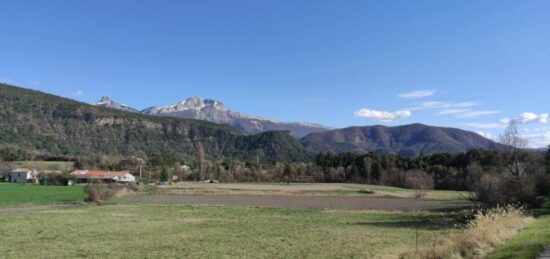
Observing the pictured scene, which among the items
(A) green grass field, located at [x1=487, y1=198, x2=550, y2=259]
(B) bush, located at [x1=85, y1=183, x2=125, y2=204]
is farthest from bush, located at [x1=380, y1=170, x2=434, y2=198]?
(A) green grass field, located at [x1=487, y1=198, x2=550, y2=259]

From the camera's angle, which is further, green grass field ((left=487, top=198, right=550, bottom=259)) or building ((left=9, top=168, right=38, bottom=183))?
building ((left=9, top=168, right=38, bottom=183))

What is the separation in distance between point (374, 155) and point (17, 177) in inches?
4941

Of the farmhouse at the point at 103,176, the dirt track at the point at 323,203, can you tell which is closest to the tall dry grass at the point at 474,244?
the dirt track at the point at 323,203

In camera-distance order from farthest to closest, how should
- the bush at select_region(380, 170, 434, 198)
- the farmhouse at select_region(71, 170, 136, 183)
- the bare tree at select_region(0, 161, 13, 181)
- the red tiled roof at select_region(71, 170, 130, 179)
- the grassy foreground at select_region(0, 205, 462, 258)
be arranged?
the bare tree at select_region(0, 161, 13, 181), the red tiled roof at select_region(71, 170, 130, 179), the farmhouse at select_region(71, 170, 136, 183), the bush at select_region(380, 170, 434, 198), the grassy foreground at select_region(0, 205, 462, 258)

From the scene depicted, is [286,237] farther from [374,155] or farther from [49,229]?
[374,155]

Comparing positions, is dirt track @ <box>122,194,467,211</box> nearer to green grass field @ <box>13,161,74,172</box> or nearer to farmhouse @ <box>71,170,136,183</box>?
farmhouse @ <box>71,170,136,183</box>

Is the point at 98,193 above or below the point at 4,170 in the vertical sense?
below

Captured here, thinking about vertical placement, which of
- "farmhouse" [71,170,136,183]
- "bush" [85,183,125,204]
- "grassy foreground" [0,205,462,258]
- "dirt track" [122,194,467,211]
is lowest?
"dirt track" [122,194,467,211]

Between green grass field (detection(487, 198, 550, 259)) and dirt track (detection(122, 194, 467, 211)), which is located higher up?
green grass field (detection(487, 198, 550, 259))

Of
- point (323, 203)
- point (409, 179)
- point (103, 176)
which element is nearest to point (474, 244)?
point (323, 203)

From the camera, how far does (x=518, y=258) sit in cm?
1289

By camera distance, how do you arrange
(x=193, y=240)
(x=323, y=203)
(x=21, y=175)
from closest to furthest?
(x=193, y=240) < (x=323, y=203) < (x=21, y=175)

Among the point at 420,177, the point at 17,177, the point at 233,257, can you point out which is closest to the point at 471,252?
the point at 233,257

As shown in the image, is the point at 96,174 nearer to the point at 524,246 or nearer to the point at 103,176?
the point at 103,176
